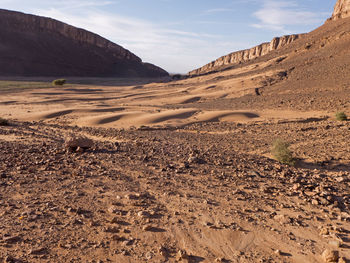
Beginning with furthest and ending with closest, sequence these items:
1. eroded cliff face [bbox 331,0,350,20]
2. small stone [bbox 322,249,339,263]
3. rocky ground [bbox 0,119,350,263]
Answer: eroded cliff face [bbox 331,0,350,20], rocky ground [bbox 0,119,350,263], small stone [bbox 322,249,339,263]

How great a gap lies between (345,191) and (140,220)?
3.61 m

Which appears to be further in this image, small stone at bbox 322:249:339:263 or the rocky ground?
the rocky ground

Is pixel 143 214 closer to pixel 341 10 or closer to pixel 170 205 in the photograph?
pixel 170 205

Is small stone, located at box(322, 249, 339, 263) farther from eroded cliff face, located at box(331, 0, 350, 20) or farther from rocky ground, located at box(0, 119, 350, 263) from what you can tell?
eroded cliff face, located at box(331, 0, 350, 20)

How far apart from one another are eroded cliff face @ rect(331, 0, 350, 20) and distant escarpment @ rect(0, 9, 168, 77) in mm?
52219

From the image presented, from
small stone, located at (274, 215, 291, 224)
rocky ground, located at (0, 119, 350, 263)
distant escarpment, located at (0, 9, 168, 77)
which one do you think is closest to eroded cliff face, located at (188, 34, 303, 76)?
distant escarpment, located at (0, 9, 168, 77)

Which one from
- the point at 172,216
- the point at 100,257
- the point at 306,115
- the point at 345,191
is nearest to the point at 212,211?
the point at 172,216

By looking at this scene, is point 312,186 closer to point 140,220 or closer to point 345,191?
point 345,191

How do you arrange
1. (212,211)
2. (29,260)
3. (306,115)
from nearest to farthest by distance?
(29,260), (212,211), (306,115)

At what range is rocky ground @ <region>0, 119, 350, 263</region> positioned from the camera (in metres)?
3.02

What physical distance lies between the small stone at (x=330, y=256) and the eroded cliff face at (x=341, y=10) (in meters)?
50.8

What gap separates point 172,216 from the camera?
3740 mm

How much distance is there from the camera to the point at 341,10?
45.2 m

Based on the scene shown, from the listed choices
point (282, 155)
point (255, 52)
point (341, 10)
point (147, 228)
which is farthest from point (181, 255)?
point (255, 52)
